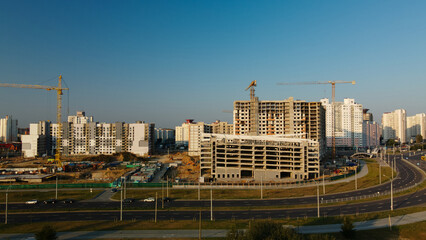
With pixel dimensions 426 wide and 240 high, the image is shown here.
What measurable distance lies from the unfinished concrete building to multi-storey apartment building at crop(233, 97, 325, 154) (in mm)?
38690

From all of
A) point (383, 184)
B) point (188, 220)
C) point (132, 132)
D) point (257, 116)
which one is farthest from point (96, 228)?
point (132, 132)

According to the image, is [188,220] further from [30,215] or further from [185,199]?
[30,215]

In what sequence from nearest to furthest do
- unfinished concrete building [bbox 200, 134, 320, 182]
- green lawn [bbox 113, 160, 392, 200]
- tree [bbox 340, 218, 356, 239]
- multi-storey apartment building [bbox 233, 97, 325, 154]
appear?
tree [bbox 340, 218, 356, 239] → green lawn [bbox 113, 160, 392, 200] → unfinished concrete building [bbox 200, 134, 320, 182] → multi-storey apartment building [bbox 233, 97, 325, 154]

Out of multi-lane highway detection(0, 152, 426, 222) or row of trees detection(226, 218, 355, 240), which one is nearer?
row of trees detection(226, 218, 355, 240)

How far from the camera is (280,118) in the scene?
13525cm

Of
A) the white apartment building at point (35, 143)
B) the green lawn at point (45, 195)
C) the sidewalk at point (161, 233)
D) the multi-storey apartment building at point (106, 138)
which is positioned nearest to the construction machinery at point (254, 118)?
the multi-storey apartment building at point (106, 138)

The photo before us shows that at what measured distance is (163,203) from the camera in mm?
58750

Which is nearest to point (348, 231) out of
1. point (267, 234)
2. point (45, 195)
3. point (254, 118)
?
point (267, 234)

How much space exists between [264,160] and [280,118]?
161 ft

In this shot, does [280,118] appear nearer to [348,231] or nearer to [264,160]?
[264,160]

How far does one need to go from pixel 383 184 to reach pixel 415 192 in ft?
38.5

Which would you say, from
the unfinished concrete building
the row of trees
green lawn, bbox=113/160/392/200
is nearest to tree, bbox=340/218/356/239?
the row of trees

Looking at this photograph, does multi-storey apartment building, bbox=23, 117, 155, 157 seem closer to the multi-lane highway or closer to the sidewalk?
the multi-lane highway

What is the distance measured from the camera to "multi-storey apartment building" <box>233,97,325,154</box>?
13162cm
